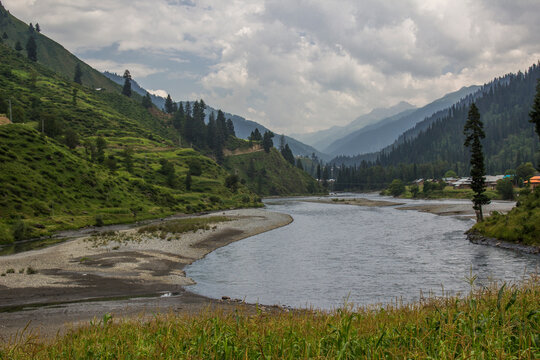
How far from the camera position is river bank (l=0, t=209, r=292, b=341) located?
23192 millimetres

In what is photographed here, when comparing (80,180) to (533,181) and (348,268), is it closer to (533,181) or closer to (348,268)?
(348,268)

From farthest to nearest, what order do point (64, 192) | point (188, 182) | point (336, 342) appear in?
point (188, 182) < point (64, 192) < point (336, 342)

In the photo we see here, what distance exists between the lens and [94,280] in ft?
109

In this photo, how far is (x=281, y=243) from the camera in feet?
196

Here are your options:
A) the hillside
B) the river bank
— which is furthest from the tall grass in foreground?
the hillside

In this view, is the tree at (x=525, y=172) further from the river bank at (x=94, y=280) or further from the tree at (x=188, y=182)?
the river bank at (x=94, y=280)

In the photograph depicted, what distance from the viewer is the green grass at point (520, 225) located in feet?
165

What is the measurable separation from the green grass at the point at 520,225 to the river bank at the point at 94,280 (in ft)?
143

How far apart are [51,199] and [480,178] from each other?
286 ft

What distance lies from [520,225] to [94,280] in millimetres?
54930

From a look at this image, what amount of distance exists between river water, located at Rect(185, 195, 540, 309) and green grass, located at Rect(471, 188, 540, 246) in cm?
393

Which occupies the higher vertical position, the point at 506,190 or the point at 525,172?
the point at 525,172

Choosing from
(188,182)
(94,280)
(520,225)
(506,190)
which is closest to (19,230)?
(94,280)

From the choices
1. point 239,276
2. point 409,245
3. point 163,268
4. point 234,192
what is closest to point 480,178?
point 409,245
